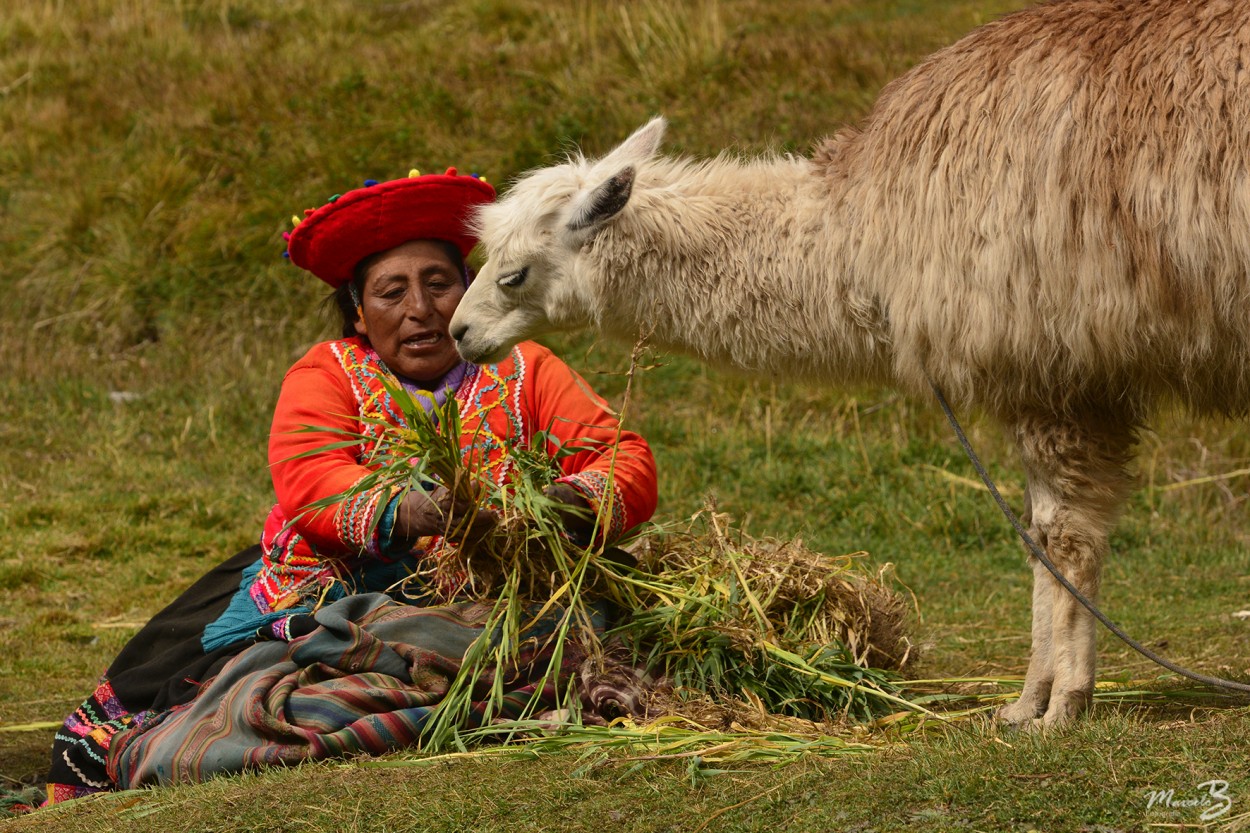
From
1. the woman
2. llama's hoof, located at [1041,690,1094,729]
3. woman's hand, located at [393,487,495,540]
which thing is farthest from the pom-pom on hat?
llama's hoof, located at [1041,690,1094,729]

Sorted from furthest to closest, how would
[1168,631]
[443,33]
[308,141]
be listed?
[443,33], [308,141], [1168,631]

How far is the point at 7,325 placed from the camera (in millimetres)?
8625

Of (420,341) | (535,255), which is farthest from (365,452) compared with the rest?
(535,255)

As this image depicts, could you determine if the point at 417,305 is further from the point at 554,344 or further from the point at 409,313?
the point at 554,344

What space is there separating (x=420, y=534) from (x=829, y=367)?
3.77 ft

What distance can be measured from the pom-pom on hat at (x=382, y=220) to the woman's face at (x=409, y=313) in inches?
1.9

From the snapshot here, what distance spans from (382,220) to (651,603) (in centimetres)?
120

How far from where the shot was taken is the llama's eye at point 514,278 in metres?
3.86

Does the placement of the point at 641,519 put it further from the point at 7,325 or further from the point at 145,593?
the point at 7,325

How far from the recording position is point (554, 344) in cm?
822

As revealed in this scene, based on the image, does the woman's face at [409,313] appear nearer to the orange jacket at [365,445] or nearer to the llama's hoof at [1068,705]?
the orange jacket at [365,445]

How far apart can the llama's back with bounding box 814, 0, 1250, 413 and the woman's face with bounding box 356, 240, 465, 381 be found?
113cm

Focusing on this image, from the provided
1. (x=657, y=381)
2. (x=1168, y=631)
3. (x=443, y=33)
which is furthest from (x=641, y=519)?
(x=443, y=33)
